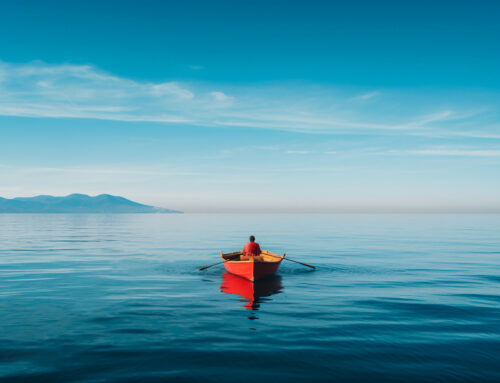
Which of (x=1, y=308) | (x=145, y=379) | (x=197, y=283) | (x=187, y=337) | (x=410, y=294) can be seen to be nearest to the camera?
(x=145, y=379)

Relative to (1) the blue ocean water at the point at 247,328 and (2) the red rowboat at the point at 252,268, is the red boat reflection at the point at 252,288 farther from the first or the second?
(2) the red rowboat at the point at 252,268

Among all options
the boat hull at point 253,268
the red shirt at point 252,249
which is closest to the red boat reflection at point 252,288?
the boat hull at point 253,268

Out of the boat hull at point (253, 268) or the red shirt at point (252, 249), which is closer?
the boat hull at point (253, 268)

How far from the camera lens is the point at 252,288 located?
66.9 feet

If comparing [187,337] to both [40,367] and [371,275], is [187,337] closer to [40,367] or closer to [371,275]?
[40,367]

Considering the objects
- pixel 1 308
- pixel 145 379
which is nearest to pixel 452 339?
pixel 145 379

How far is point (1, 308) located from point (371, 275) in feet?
71.8

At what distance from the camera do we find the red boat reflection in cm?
1734

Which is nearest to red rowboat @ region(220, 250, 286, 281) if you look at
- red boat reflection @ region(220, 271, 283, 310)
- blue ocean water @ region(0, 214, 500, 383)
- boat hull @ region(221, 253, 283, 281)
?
boat hull @ region(221, 253, 283, 281)

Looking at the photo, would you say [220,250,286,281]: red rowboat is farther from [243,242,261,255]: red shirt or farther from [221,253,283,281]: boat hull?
[243,242,261,255]: red shirt

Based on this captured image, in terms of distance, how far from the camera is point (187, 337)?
1162 centimetres

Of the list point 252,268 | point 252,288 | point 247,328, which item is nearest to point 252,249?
point 252,268

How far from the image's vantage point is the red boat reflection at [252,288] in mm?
17344

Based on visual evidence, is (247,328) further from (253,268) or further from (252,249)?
(252,249)
